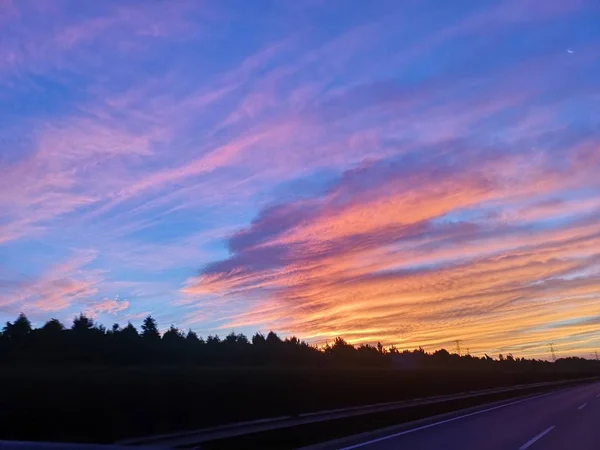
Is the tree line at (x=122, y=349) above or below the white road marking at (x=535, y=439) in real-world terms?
above

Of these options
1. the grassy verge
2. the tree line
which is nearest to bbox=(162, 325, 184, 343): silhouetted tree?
the tree line

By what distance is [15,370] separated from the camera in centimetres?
2908

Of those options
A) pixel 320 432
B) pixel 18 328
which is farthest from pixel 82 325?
pixel 320 432

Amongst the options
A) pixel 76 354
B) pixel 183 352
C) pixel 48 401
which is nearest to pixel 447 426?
pixel 48 401

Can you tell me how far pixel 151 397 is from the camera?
32688 mm

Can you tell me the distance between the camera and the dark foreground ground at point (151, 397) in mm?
26578

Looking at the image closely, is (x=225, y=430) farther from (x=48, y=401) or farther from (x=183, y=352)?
(x=183, y=352)

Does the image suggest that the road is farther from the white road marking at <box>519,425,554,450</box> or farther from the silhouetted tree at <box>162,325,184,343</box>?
the silhouetted tree at <box>162,325,184,343</box>

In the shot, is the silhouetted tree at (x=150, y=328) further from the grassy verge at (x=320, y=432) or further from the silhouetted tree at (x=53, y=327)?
the grassy verge at (x=320, y=432)

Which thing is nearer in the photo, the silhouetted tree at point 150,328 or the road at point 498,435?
the road at point 498,435

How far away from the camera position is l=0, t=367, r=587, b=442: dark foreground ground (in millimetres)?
26578

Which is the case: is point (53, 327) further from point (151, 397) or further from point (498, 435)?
point (498, 435)

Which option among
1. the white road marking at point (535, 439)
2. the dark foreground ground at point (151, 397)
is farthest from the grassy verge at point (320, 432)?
the dark foreground ground at point (151, 397)

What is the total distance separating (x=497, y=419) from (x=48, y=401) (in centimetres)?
1899
